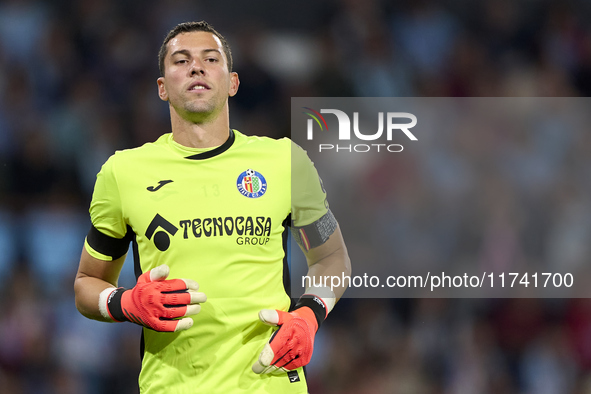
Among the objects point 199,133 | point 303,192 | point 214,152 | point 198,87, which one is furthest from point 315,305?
point 198,87

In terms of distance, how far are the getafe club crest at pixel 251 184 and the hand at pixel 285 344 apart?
0.55 meters

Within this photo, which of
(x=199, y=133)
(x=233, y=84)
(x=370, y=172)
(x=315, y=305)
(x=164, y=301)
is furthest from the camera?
(x=370, y=172)

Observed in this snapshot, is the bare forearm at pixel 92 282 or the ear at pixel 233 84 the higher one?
the ear at pixel 233 84

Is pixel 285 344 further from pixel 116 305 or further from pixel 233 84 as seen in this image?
pixel 233 84

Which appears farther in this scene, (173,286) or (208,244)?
(208,244)

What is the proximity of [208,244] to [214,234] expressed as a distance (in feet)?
0.16

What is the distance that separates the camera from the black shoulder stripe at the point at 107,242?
9.64 ft

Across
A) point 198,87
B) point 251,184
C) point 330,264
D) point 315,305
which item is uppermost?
point 198,87

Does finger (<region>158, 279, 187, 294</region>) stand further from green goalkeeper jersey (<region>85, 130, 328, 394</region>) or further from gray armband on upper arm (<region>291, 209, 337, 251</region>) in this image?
gray armband on upper arm (<region>291, 209, 337, 251</region>)

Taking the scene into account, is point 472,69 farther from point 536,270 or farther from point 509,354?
point 509,354

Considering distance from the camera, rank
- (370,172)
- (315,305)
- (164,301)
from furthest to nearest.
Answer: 1. (370,172)
2. (315,305)
3. (164,301)

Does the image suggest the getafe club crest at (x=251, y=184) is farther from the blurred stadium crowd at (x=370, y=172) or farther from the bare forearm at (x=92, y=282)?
the blurred stadium crowd at (x=370, y=172)

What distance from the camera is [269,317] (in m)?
2.57

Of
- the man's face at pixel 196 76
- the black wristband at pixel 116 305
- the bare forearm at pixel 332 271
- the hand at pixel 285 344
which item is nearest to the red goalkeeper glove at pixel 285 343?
the hand at pixel 285 344
